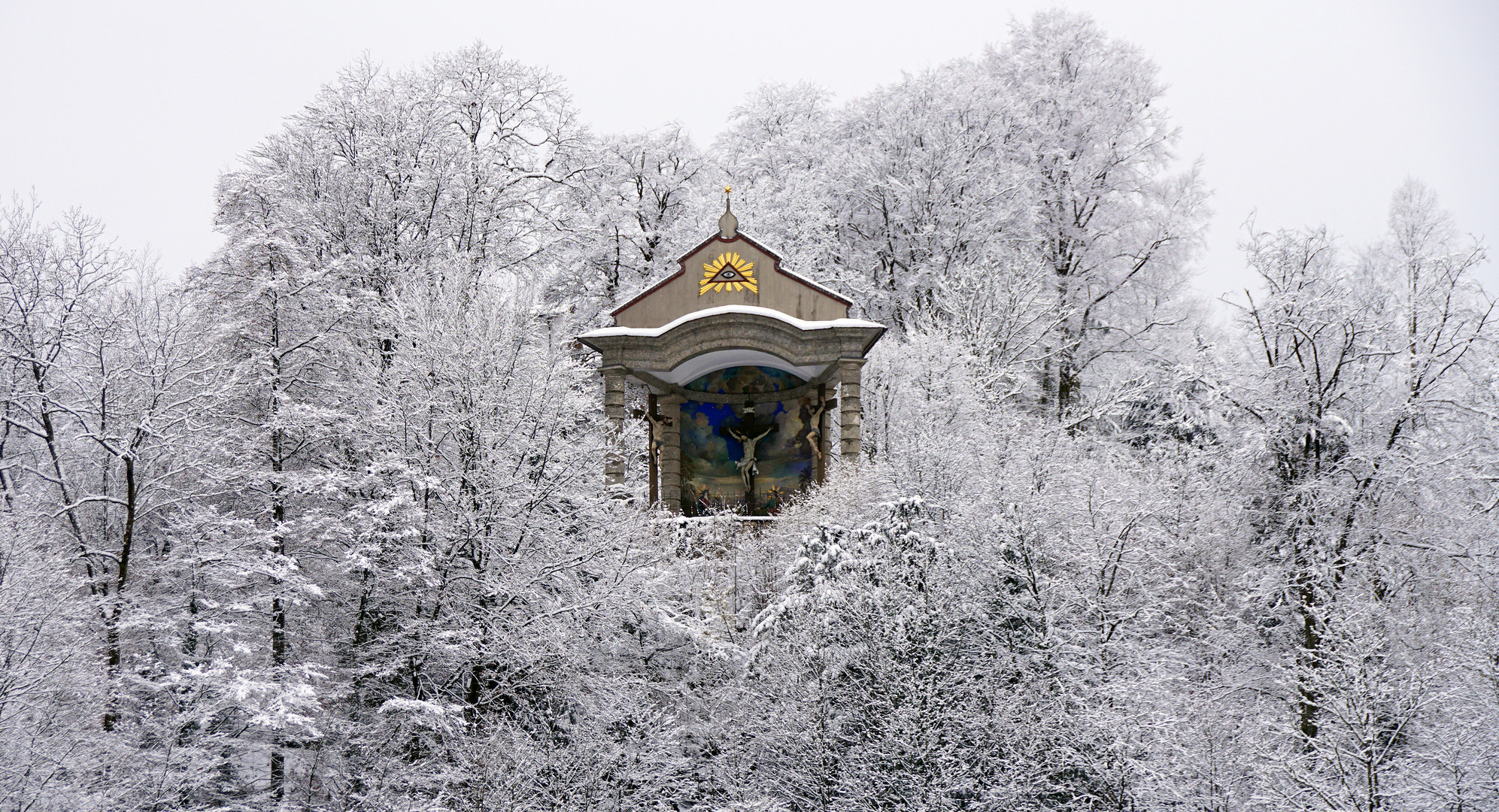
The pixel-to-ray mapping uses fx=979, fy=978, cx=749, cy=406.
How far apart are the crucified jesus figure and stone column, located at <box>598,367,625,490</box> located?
3665 mm

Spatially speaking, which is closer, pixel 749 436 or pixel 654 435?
pixel 654 435

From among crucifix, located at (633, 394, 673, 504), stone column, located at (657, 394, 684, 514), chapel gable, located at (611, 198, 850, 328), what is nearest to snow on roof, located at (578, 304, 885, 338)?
chapel gable, located at (611, 198, 850, 328)

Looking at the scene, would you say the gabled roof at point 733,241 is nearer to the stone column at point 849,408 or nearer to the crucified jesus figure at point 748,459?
the stone column at point 849,408

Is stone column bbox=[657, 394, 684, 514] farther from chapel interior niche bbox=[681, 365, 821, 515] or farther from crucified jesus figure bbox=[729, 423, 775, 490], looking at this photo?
crucified jesus figure bbox=[729, 423, 775, 490]

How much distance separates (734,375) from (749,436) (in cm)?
158

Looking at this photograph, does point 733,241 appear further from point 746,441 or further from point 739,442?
point 739,442

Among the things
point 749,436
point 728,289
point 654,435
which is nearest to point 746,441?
point 749,436

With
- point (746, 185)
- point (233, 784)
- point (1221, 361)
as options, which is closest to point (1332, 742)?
point (1221, 361)

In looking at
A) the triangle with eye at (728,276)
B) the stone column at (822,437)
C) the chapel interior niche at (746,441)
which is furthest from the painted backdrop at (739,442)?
the triangle with eye at (728,276)

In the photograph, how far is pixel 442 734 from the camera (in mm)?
13484

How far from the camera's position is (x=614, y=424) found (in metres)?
17.8

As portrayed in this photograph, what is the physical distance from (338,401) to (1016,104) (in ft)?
68.4

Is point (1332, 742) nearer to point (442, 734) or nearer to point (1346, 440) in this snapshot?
point (1346, 440)

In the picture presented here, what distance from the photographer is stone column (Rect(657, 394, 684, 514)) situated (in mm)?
23219
